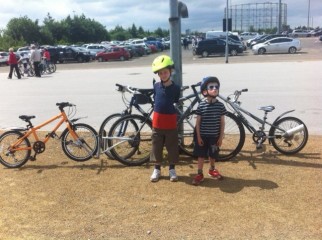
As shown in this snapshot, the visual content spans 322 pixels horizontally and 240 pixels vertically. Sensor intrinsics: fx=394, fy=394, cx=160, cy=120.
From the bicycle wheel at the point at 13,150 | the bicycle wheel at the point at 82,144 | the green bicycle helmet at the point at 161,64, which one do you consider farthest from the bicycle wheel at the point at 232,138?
the bicycle wheel at the point at 13,150

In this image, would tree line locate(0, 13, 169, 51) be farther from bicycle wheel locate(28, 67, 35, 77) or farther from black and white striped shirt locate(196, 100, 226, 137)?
black and white striped shirt locate(196, 100, 226, 137)

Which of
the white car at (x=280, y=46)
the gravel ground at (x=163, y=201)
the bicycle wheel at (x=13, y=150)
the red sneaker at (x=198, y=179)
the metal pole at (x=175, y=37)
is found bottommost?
the gravel ground at (x=163, y=201)

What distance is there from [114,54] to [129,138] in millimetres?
31535

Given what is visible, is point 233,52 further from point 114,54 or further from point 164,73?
point 164,73

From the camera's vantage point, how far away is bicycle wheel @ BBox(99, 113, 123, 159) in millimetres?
5891

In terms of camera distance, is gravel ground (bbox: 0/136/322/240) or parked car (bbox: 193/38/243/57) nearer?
gravel ground (bbox: 0/136/322/240)

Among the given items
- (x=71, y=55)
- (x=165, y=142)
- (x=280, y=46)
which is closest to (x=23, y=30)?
(x=71, y=55)

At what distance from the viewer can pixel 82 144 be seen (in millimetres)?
5953

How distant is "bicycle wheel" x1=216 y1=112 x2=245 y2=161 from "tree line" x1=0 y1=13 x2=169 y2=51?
5761cm

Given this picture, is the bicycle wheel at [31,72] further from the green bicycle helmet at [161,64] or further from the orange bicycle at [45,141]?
the green bicycle helmet at [161,64]

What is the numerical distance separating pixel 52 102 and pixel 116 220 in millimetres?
8952

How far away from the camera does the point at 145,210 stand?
4227 mm

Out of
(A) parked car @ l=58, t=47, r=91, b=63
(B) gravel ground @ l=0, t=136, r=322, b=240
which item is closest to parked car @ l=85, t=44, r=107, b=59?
(A) parked car @ l=58, t=47, r=91, b=63

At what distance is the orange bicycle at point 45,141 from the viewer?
5.86 metres
